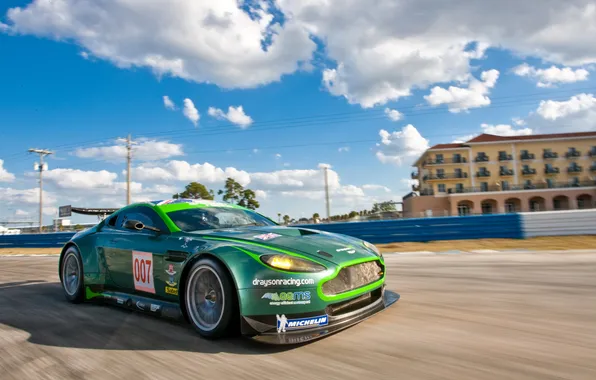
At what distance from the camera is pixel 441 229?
15.1 m

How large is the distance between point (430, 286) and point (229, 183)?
5259cm

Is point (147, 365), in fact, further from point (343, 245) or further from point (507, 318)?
point (507, 318)

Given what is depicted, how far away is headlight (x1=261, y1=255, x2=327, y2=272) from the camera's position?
10.4 feet

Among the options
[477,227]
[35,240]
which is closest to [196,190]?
[35,240]

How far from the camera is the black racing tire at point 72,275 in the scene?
510cm

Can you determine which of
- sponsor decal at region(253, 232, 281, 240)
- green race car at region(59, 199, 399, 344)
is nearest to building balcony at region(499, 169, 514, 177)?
green race car at region(59, 199, 399, 344)

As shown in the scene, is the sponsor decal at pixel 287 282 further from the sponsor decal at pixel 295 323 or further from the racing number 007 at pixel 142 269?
the racing number 007 at pixel 142 269

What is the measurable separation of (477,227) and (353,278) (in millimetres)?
12972

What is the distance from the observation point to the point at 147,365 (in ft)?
9.27

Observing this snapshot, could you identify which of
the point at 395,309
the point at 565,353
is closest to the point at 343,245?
the point at 395,309

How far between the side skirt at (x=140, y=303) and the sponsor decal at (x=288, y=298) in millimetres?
1006

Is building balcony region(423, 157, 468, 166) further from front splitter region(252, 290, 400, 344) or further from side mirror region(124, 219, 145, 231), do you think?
front splitter region(252, 290, 400, 344)

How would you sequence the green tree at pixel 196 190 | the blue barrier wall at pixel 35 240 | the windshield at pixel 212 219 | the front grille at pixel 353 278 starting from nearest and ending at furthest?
the front grille at pixel 353 278, the windshield at pixel 212 219, the blue barrier wall at pixel 35 240, the green tree at pixel 196 190

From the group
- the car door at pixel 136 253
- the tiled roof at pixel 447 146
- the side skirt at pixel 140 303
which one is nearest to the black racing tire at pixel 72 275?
the side skirt at pixel 140 303
